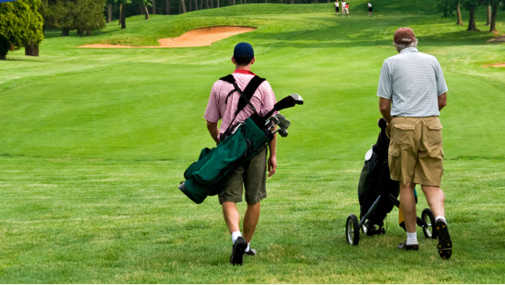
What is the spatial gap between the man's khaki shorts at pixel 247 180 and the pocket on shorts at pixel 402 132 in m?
1.24

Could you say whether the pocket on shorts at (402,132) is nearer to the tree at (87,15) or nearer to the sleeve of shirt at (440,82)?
the sleeve of shirt at (440,82)

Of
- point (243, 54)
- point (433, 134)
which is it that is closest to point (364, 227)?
point (433, 134)

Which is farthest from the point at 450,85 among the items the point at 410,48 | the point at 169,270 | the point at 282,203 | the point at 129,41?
the point at 129,41

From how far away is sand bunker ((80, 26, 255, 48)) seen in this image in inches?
2286

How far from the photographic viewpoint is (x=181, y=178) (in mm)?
13828

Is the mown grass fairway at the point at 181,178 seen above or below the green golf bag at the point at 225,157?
below

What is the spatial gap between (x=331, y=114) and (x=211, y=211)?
11.6 meters

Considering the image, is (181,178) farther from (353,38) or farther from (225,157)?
(353,38)

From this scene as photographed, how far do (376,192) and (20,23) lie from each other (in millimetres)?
39203

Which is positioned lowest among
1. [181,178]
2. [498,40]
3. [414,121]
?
[181,178]

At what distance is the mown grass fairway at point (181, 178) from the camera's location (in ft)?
20.4

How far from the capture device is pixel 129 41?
195 feet

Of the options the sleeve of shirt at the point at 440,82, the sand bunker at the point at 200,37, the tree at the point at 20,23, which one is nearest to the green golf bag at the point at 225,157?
the sleeve of shirt at the point at 440,82

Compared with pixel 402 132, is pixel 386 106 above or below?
above
